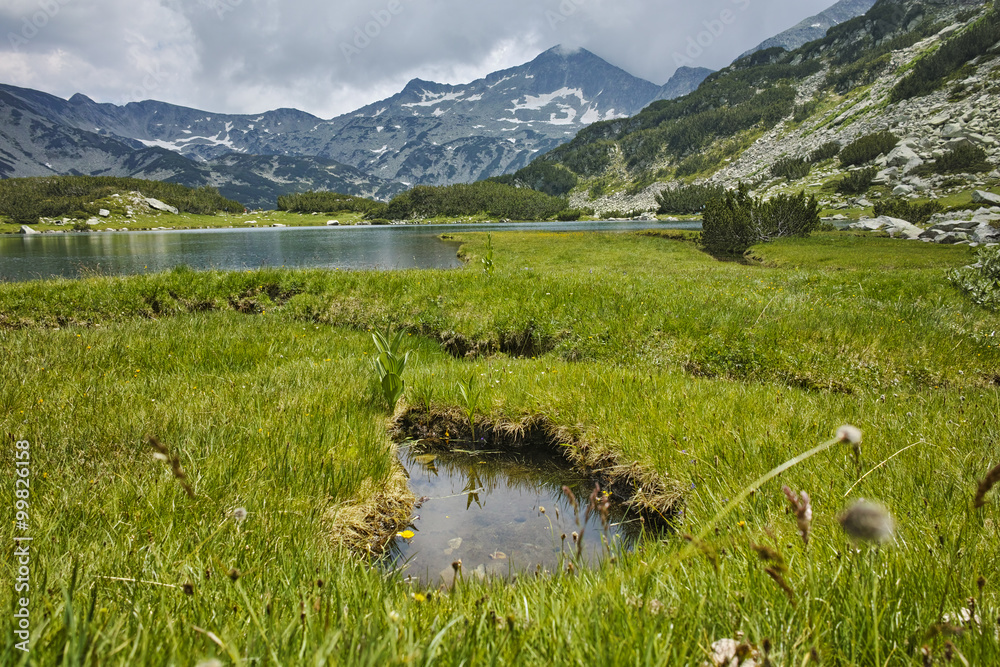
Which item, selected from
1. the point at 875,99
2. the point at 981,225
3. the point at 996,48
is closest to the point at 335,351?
the point at 981,225

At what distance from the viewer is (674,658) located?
147 cm

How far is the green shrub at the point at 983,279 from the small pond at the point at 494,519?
12289mm

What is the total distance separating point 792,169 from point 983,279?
158 meters

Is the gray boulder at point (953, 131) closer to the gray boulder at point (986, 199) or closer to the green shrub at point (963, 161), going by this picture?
the green shrub at point (963, 161)

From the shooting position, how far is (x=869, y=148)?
369 ft

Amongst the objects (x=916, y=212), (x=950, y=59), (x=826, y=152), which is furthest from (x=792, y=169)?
(x=916, y=212)

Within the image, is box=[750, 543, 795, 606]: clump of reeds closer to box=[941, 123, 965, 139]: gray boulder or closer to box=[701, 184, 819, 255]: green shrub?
box=[701, 184, 819, 255]: green shrub

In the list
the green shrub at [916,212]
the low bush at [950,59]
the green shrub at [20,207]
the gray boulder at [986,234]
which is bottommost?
the gray boulder at [986,234]

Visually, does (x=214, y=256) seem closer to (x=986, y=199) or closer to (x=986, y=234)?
(x=986, y=234)

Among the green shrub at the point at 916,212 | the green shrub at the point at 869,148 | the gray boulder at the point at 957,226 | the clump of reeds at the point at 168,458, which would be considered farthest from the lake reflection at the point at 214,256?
the green shrub at the point at 869,148

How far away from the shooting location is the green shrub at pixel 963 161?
74.2m

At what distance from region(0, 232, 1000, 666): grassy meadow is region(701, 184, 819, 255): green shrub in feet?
96.1

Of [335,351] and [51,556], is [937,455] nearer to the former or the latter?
[51,556]

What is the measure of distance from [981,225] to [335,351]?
46.4m
